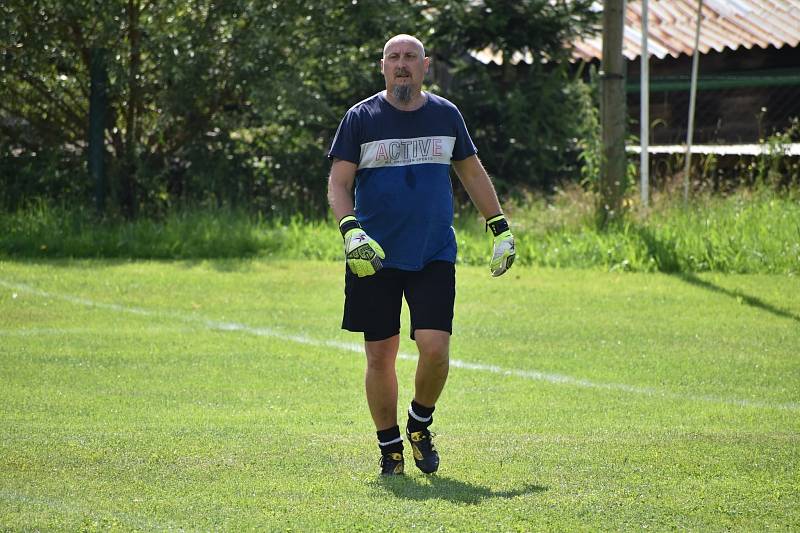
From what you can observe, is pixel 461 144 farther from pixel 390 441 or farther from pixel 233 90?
pixel 233 90

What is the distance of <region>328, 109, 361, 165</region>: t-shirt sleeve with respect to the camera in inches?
243

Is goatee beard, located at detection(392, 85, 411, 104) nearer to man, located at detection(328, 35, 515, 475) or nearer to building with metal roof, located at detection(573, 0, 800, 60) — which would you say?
man, located at detection(328, 35, 515, 475)

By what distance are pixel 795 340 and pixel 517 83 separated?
30.2 feet

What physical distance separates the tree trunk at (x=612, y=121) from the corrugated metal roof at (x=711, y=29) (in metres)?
4.15

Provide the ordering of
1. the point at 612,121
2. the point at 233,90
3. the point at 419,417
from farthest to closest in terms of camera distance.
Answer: the point at 233,90 < the point at 612,121 < the point at 419,417

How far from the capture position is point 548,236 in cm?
1500

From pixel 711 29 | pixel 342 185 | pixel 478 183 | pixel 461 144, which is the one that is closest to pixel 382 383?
pixel 342 185

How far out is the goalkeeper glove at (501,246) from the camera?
21.5 feet

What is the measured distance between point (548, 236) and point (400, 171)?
891 cm

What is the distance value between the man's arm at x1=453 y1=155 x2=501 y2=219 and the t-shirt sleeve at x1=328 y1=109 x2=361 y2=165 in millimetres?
578

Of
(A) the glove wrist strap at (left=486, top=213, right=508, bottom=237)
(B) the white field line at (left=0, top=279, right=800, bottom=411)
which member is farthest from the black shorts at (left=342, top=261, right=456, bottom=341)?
(B) the white field line at (left=0, top=279, right=800, bottom=411)

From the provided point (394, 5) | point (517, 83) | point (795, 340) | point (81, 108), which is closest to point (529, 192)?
point (517, 83)

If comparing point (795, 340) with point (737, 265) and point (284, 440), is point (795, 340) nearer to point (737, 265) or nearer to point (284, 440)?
point (737, 265)

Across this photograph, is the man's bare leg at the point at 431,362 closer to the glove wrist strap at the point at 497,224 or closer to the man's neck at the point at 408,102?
the glove wrist strap at the point at 497,224
